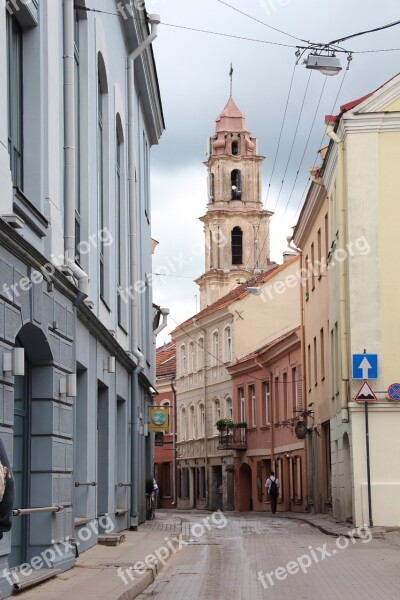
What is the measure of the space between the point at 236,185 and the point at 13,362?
249ft

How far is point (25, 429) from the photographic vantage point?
1395cm

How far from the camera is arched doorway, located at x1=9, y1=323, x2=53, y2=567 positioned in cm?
1362

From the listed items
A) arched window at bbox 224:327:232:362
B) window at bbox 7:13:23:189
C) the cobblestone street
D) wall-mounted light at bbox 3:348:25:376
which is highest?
arched window at bbox 224:327:232:362

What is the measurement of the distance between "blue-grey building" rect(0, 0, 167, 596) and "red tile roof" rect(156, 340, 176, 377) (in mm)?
45158

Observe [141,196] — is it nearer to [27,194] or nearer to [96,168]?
[96,168]

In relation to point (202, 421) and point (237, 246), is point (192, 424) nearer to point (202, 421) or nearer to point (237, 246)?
point (202, 421)

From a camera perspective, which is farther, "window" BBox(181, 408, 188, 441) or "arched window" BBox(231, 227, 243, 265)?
"arched window" BBox(231, 227, 243, 265)

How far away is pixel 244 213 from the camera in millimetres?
84812

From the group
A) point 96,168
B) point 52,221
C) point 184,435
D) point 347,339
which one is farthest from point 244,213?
point 52,221

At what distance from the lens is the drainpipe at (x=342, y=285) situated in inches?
1043

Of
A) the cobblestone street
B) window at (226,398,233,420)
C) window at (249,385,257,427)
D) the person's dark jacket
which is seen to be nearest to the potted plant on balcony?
window at (249,385,257,427)

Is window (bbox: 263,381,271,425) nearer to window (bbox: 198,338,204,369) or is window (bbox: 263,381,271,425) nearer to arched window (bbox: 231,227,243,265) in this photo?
window (bbox: 198,338,204,369)

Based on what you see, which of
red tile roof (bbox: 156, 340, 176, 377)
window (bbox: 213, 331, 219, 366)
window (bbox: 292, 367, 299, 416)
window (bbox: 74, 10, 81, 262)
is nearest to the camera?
window (bbox: 74, 10, 81, 262)

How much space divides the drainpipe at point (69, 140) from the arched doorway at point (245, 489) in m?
37.1
